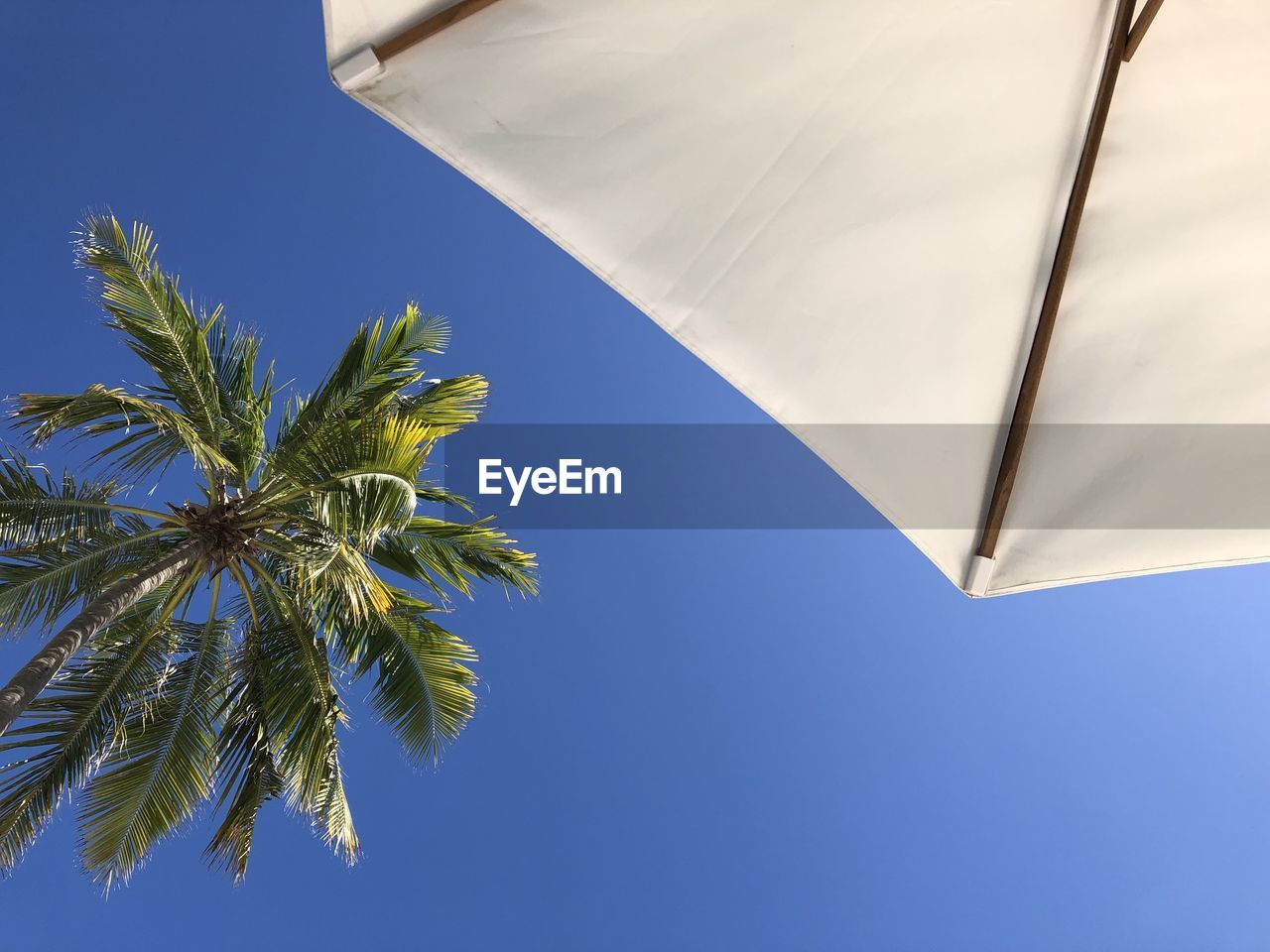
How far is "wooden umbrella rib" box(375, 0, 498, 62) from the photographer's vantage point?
3.47m

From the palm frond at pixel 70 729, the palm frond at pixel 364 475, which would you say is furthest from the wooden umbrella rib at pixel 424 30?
the palm frond at pixel 70 729

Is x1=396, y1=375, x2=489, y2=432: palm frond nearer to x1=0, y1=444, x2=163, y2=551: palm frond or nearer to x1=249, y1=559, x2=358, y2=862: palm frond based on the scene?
x1=249, y1=559, x2=358, y2=862: palm frond

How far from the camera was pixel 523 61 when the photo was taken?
12.0 feet

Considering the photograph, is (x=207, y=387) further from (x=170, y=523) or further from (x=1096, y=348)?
(x=1096, y=348)

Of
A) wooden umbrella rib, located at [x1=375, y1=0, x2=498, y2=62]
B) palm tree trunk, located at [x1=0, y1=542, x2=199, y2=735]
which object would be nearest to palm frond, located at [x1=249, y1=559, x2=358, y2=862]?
palm tree trunk, located at [x1=0, y1=542, x2=199, y2=735]

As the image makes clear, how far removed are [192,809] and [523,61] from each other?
5672mm

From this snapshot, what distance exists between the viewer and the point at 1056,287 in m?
4.12

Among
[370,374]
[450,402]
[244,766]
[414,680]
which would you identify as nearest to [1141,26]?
[450,402]

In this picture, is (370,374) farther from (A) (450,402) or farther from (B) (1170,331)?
(B) (1170,331)

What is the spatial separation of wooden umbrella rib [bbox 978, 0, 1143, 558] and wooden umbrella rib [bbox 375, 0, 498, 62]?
2.79m

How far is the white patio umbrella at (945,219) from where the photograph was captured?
12.3ft

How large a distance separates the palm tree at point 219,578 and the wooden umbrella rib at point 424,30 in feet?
8.46

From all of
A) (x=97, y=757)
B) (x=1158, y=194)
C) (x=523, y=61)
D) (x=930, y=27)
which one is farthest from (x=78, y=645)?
(x=1158, y=194)

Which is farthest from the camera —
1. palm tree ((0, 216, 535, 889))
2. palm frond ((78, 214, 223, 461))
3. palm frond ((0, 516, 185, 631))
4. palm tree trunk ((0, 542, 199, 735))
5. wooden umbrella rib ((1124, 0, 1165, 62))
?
palm frond ((78, 214, 223, 461))
